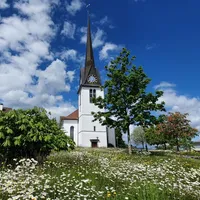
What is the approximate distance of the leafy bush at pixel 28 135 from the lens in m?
7.97

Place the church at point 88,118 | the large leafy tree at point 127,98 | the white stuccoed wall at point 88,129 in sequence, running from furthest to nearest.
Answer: the church at point 88,118 < the white stuccoed wall at point 88,129 < the large leafy tree at point 127,98

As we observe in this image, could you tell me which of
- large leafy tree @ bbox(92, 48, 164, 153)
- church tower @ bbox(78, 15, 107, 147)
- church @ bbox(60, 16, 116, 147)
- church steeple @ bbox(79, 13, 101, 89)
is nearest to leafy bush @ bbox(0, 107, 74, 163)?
large leafy tree @ bbox(92, 48, 164, 153)

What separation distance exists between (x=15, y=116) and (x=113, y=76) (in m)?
14.8

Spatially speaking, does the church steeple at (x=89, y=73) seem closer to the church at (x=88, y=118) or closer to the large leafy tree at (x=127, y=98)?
the church at (x=88, y=118)

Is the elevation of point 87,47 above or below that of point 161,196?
above

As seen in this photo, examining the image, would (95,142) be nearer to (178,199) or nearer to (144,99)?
(144,99)

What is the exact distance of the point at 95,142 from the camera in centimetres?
4516

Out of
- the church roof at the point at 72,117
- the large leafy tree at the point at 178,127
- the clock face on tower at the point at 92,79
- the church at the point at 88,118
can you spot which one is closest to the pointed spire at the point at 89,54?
the church at the point at 88,118

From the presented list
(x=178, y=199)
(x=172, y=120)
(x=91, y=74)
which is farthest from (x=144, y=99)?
(x=91, y=74)

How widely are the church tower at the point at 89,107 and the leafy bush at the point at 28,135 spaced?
36161 mm

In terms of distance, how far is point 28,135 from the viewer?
26.3 ft

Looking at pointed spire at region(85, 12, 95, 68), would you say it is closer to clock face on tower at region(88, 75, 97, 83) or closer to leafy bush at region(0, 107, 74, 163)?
clock face on tower at region(88, 75, 97, 83)

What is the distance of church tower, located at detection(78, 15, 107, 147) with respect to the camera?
148 ft

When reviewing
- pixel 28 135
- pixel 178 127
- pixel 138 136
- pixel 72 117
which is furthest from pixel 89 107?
pixel 28 135
